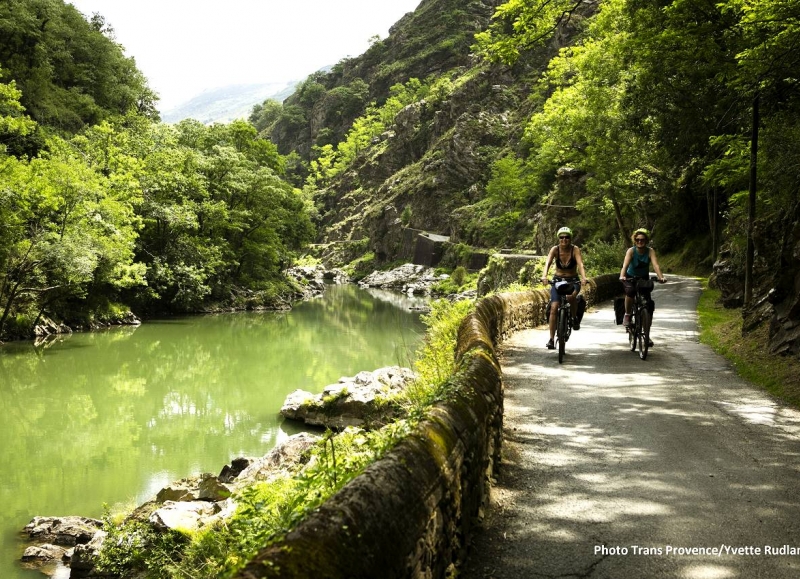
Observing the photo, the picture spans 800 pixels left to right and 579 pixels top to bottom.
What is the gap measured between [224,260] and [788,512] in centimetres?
4734

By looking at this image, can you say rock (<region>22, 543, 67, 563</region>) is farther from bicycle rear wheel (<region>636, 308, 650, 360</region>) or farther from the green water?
bicycle rear wheel (<region>636, 308, 650, 360</region>)

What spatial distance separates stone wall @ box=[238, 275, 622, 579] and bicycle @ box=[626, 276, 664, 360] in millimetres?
5857

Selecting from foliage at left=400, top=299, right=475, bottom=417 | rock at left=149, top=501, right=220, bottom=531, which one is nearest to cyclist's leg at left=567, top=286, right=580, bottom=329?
foliage at left=400, top=299, right=475, bottom=417

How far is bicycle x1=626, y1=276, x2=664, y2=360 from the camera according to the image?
10855 millimetres

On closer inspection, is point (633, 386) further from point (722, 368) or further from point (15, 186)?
point (15, 186)

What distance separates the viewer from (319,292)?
2825 inches

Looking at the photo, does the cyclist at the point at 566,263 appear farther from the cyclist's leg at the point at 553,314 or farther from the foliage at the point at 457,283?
the foliage at the point at 457,283

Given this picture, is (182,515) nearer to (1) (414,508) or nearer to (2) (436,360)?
(2) (436,360)

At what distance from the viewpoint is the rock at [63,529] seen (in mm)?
10898

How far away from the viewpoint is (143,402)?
71.2ft

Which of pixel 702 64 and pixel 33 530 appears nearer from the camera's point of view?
pixel 33 530

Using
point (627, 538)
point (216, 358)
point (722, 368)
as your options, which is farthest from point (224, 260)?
point (627, 538)

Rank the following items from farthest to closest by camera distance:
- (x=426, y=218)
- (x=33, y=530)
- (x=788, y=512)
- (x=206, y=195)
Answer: (x=426, y=218) → (x=206, y=195) → (x=33, y=530) → (x=788, y=512)

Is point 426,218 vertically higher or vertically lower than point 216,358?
higher
